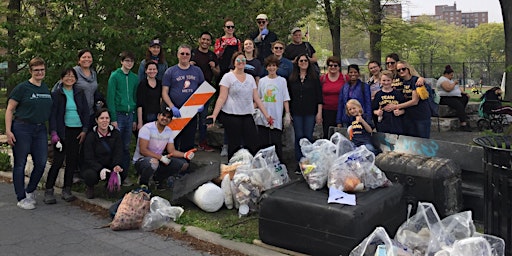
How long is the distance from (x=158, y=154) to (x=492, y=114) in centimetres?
813

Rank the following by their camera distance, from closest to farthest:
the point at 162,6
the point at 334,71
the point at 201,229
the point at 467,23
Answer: the point at 201,229, the point at 334,71, the point at 162,6, the point at 467,23

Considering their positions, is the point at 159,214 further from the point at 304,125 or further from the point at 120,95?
the point at 304,125

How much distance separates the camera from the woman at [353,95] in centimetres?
639

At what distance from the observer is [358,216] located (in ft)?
12.9

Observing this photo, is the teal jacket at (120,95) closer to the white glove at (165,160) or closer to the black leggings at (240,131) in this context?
the white glove at (165,160)

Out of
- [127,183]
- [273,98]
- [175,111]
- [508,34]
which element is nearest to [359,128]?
[273,98]

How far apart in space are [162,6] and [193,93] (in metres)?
2.90

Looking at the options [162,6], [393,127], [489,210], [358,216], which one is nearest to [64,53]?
[162,6]

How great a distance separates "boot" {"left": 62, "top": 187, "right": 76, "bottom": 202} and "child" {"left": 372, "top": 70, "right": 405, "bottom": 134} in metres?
4.21

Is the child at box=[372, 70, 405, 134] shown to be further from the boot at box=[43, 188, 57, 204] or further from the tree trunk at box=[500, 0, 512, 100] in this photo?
the tree trunk at box=[500, 0, 512, 100]

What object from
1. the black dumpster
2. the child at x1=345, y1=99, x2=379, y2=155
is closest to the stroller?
the child at x1=345, y1=99, x2=379, y2=155

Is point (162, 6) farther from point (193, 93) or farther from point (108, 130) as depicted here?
point (108, 130)

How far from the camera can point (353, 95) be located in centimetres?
638

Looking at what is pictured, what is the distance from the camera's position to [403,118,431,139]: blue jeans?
6302mm
